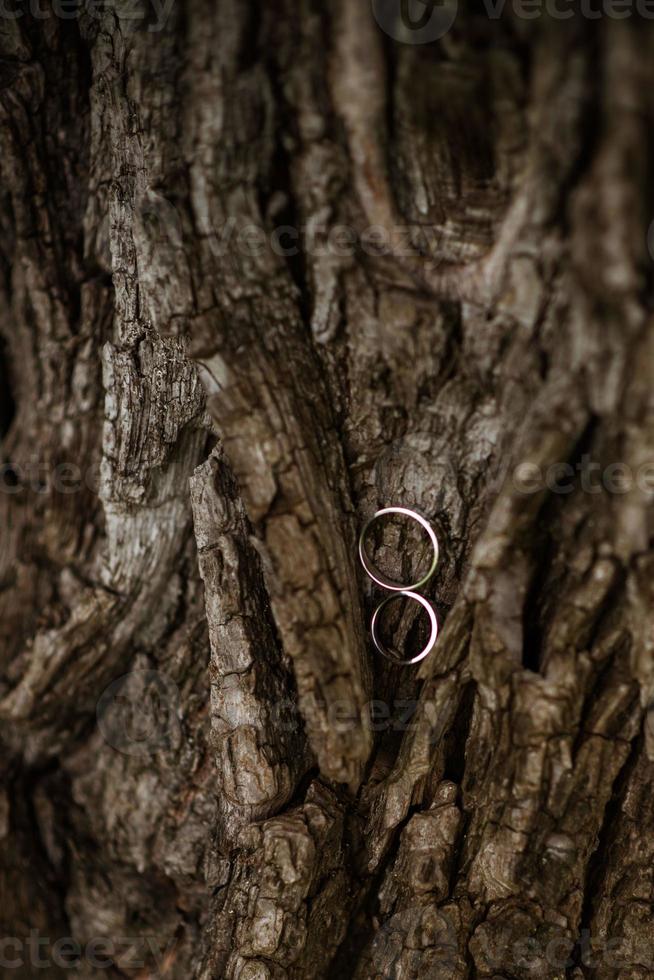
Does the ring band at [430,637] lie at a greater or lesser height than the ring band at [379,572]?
lesser

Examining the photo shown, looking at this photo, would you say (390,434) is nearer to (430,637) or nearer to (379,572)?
(379,572)

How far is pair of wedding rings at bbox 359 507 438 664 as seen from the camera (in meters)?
1.97

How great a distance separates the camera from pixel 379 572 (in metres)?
2.04

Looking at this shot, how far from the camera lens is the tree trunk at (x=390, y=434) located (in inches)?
62.2

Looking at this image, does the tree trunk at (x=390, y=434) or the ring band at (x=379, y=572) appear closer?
the tree trunk at (x=390, y=434)

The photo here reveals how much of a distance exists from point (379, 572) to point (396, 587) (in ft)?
0.20

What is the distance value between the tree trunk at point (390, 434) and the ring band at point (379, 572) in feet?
0.13

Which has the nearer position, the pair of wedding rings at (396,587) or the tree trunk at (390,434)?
the tree trunk at (390,434)

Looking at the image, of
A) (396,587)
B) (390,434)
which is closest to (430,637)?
(396,587)

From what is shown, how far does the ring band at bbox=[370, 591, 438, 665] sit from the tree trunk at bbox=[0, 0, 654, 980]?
0.03 metres

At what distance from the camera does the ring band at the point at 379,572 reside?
1.96m

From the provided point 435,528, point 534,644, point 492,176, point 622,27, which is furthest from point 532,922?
point 622,27

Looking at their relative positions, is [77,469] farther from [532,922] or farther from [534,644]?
[532,922]

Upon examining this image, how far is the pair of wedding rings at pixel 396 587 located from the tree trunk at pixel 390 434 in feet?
0.12
